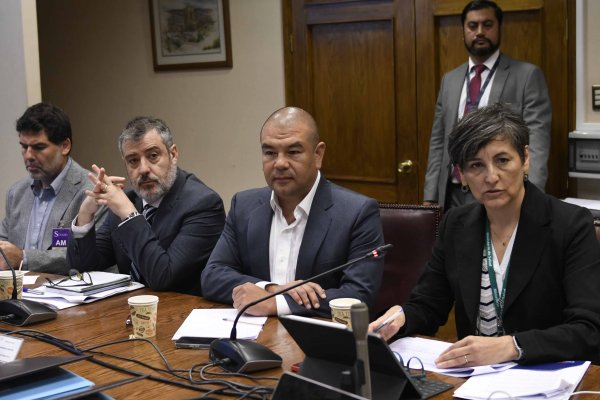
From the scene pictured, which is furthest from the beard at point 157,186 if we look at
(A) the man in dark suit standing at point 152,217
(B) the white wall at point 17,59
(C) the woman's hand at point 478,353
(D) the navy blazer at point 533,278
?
(B) the white wall at point 17,59

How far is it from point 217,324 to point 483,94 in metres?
2.38

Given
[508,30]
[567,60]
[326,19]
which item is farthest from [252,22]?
[567,60]

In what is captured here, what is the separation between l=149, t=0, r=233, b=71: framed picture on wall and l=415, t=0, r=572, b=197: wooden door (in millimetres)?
1594

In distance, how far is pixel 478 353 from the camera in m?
1.93

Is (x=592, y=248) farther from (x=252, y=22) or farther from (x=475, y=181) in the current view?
(x=252, y=22)

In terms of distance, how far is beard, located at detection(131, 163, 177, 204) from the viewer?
3.24 metres

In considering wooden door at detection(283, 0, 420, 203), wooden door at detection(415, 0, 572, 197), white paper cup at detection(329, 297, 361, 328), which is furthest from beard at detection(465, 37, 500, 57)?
white paper cup at detection(329, 297, 361, 328)

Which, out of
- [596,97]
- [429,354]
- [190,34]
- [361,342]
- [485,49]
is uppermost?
[190,34]

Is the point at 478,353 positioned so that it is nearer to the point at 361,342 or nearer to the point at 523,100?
the point at 361,342

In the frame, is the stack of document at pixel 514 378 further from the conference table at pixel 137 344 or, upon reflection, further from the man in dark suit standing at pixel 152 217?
the man in dark suit standing at pixel 152 217

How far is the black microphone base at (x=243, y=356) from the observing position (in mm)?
1956

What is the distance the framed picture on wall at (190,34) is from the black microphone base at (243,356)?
13.0 feet

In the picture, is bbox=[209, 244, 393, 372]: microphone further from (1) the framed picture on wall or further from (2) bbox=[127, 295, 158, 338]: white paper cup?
Result: (1) the framed picture on wall

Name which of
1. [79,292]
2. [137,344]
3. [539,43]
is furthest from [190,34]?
[137,344]
